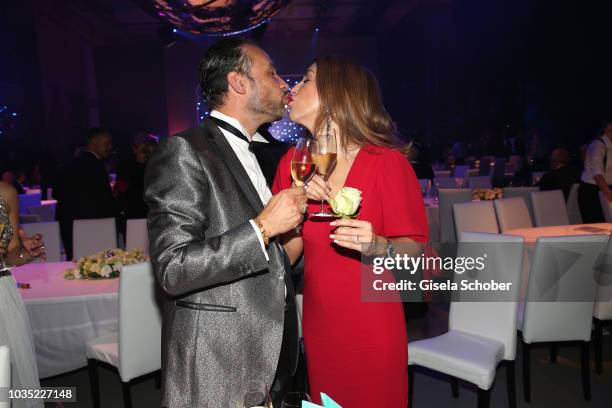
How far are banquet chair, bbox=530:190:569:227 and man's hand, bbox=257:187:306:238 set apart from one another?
16.0 ft

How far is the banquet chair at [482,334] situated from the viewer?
9.36ft

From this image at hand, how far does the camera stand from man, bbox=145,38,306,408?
1.44 m

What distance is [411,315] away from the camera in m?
4.90

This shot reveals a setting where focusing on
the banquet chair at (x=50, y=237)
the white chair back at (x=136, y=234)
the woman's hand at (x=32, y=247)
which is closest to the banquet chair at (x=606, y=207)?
the white chair back at (x=136, y=234)

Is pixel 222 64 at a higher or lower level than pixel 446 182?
higher

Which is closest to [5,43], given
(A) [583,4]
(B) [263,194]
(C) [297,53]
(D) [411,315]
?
(C) [297,53]

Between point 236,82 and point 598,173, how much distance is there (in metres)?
5.60

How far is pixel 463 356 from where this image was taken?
2.90 metres

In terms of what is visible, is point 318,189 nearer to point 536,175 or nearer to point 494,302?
point 494,302

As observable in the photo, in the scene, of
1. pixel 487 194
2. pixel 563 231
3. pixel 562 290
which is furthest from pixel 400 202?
pixel 487 194

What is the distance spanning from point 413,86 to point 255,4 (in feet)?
39.0

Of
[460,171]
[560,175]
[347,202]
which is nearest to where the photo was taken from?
[347,202]

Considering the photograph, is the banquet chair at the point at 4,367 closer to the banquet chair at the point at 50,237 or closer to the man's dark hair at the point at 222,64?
the man's dark hair at the point at 222,64

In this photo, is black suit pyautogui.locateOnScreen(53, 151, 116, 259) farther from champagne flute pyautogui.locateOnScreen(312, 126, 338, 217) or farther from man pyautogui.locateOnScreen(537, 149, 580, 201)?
man pyautogui.locateOnScreen(537, 149, 580, 201)
